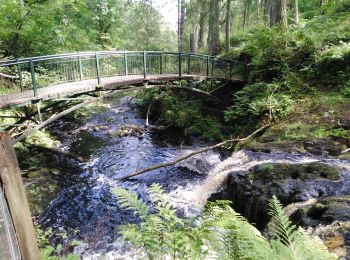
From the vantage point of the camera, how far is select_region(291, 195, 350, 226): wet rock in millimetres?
4398

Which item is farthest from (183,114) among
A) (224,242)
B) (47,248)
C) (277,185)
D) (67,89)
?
(224,242)

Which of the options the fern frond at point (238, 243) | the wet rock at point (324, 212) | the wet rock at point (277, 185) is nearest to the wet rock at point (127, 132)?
the wet rock at point (277, 185)

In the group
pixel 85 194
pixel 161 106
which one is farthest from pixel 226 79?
pixel 85 194

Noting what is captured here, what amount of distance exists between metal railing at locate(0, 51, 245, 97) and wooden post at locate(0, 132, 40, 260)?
674 centimetres

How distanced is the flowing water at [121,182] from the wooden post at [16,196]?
3.29m

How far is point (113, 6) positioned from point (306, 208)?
759 inches

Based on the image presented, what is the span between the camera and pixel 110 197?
27.6 feet

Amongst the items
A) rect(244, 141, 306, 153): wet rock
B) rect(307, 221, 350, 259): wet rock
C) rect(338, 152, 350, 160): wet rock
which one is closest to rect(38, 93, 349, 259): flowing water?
rect(244, 141, 306, 153): wet rock

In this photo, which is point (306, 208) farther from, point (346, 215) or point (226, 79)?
point (226, 79)

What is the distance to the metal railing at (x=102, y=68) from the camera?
28.5 ft

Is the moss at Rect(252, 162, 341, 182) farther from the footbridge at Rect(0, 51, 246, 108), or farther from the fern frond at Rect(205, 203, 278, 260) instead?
the footbridge at Rect(0, 51, 246, 108)

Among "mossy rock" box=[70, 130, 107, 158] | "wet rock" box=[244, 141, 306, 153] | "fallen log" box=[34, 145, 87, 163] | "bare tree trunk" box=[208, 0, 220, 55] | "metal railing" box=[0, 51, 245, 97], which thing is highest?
"bare tree trunk" box=[208, 0, 220, 55]

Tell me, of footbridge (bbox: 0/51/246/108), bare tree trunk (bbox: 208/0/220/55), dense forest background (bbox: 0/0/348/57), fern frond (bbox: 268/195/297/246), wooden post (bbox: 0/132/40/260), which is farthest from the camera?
bare tree trunk (bbox: 208/0/220/55)

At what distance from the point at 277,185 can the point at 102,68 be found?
299 inches
